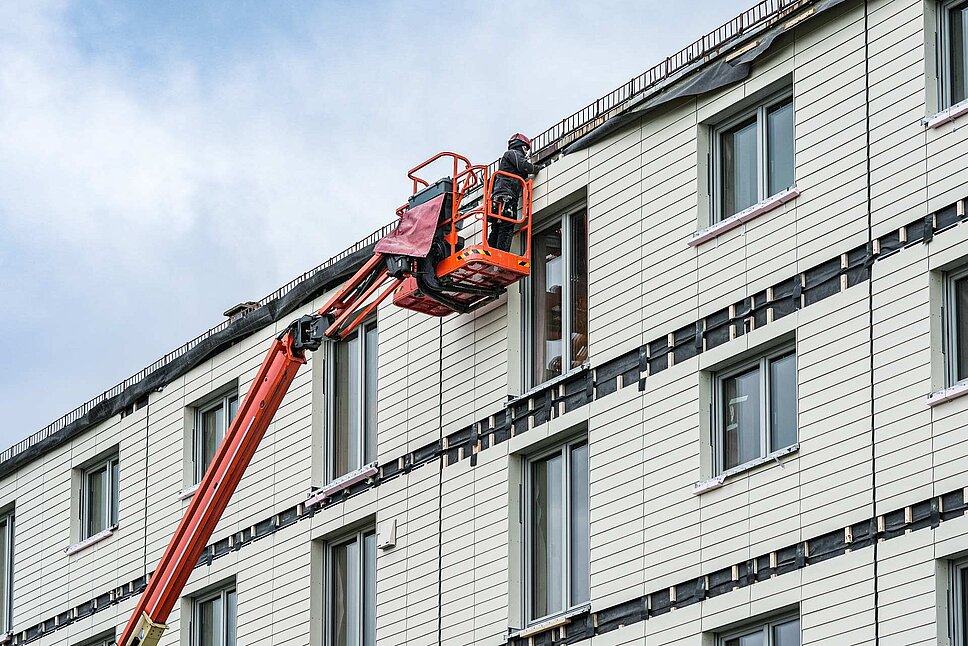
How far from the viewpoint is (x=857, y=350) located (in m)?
29.1

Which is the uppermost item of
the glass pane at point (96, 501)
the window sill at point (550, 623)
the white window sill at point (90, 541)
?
the glass pane at point (96, 501)

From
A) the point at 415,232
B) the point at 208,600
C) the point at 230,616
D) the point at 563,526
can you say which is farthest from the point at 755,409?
the point at 208,600

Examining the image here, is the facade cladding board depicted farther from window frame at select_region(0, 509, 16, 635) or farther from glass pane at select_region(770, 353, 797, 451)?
window frame at select_region(0, 509, 16, 635)

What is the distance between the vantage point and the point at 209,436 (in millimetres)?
44062

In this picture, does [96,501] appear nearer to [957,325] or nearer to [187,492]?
[187,492]

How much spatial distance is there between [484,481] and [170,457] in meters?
11.0

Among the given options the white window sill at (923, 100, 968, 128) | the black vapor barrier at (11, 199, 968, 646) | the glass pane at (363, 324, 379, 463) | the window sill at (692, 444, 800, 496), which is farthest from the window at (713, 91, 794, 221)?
the glass pane at (363, 324, 379, 463)

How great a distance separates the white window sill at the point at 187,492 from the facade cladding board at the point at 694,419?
5.27ft

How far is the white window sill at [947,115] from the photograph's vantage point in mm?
28309

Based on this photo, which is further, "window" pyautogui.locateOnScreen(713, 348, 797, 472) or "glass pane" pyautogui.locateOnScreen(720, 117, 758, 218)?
"glass pane" pyautogui.locateOnScreen(720, 117, 758, 218)

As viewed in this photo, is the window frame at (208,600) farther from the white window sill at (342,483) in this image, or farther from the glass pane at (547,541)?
the glass pane at (547,541)

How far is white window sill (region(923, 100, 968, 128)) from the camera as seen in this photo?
28309 mm

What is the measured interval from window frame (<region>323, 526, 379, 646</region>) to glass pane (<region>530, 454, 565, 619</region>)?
4.21 metres

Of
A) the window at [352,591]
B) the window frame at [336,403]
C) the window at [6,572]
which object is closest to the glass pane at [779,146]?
the window frame at [336,403]
